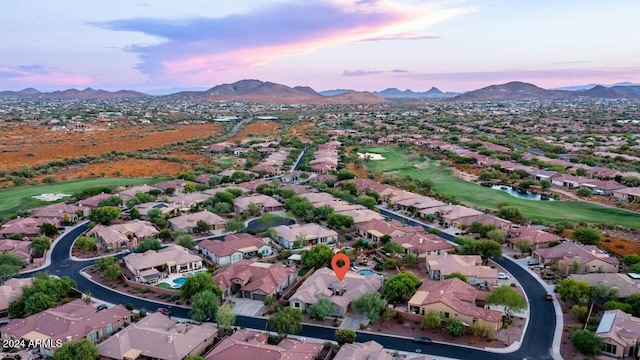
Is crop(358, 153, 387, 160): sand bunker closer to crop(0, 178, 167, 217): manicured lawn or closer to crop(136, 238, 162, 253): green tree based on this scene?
crop(0, 178, 167, 217): manicured lawn

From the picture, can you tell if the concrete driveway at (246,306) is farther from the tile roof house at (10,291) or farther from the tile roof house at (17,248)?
the tile roof house at (17,248)

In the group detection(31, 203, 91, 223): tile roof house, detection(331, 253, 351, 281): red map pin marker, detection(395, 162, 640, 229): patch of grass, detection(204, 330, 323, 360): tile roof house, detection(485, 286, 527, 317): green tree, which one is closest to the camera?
detection(204, 330, 323, 360): tile roof house

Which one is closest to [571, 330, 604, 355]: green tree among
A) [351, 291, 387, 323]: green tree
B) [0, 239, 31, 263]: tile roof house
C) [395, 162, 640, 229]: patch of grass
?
[351, 291, 387, 323]: green tree

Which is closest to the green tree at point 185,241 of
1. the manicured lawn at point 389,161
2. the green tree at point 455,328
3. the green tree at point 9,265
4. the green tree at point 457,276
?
the green tree at point 9,265

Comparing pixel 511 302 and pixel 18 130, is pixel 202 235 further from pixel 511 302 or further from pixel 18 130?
pixel 18 130

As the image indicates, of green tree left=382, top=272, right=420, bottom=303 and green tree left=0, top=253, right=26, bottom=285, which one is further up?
green tree left=0, top=253, right=26, bottom=285

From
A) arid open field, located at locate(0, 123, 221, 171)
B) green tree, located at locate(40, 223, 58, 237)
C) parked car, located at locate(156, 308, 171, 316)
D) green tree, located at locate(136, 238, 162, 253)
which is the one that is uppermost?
arid open field, located at locate(0, 123, 221, 171)

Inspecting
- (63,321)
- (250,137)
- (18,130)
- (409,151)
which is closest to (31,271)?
(63,321)
